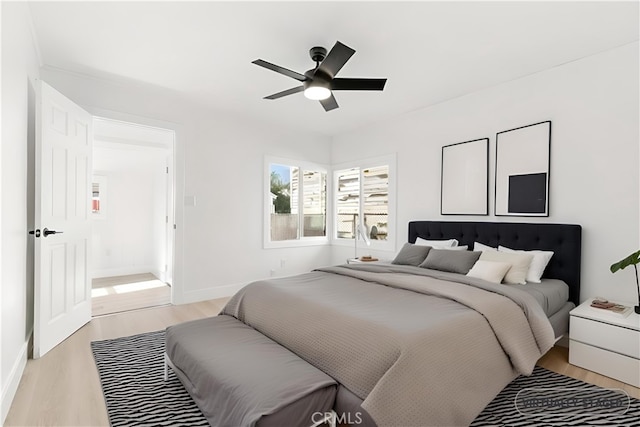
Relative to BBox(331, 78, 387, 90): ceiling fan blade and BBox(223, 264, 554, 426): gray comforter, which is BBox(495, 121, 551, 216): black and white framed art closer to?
BBox(223, 264, 554, 426): gray comforter

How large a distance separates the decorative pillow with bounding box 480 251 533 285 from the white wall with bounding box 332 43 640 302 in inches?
21.9

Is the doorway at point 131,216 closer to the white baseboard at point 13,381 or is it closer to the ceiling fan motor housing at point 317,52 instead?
the white baseboard at point 13,381

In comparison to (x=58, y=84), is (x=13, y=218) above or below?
below

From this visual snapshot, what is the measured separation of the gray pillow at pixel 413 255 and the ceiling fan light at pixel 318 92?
76.1 inches

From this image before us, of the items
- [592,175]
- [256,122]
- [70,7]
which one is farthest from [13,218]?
[592,175]

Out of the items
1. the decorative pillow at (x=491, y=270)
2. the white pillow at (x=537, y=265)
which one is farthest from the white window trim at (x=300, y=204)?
the white pillow at (x=537, y=265)

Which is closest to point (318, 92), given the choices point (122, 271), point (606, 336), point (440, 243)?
point (440, 243)

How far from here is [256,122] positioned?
476cm

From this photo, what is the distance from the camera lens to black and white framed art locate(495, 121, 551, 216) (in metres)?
3.11

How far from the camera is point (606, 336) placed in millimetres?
2301

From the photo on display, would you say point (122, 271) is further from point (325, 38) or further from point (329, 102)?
point (325, 38)

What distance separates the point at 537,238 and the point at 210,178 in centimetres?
378

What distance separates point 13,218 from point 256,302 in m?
Answer: 1.66

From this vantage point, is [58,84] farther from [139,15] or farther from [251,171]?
[251,171]
